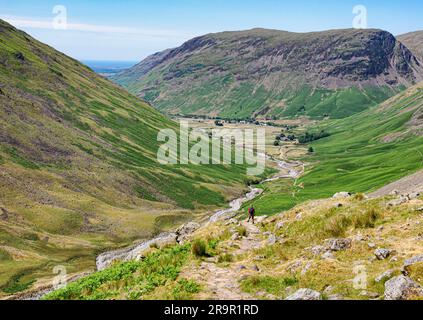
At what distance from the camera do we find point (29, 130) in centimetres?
19075

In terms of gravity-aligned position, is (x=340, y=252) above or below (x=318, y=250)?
above

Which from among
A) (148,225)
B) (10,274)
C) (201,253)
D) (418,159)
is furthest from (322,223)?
(418,159)

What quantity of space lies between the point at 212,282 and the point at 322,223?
12.9 meters

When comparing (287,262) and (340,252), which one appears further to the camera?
(287,262)

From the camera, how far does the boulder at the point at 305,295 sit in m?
21.6

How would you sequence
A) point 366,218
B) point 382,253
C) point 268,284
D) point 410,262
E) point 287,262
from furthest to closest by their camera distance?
point 366,218
point 287,262
point 382,253
point 268,284
point 410,262

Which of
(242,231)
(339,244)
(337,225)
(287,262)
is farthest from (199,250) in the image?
(337,225)

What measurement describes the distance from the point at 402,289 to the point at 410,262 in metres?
3.69

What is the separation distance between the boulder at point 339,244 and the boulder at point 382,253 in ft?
9.11

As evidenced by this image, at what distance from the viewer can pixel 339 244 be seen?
2944cm

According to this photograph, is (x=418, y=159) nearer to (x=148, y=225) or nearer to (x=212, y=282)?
(x=148, y=225)

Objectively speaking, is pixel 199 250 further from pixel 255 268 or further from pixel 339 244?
pixel 339 244

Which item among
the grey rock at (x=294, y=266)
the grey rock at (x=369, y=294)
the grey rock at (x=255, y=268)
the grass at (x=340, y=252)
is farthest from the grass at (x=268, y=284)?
the grey rock at (x=369, y=294)

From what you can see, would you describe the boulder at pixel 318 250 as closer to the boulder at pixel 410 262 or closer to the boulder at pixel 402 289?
the boulder at pixel 410 262
